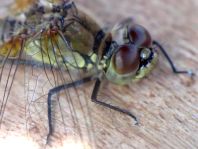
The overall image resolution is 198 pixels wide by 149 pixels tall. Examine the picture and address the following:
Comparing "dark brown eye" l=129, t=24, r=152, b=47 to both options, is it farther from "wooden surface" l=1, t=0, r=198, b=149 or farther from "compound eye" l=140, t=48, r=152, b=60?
"wooden surface" l=1, t=0, r=198, b=149

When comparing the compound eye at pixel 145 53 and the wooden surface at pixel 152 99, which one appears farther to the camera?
the compound eye at pixel 145 53

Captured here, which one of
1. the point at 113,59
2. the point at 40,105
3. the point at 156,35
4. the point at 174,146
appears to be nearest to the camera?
the point at 174,146

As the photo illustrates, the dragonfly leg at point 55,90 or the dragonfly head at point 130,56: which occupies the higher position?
the dragonfly head at point 130,56

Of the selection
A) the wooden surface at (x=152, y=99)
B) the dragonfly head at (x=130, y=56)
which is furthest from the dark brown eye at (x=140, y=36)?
the wooden surface at (x=152, y=99)

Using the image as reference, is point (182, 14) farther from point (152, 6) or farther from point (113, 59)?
point (113, 59)

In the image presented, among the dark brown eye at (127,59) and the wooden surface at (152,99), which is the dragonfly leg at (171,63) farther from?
the dark brown eye at (127,59)

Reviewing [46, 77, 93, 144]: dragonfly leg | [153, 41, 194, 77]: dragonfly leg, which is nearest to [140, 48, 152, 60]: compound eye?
[153, 41, 194, 77]: dragonfly leg

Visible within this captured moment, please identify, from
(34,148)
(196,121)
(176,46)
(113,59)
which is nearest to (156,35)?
(176,46)
